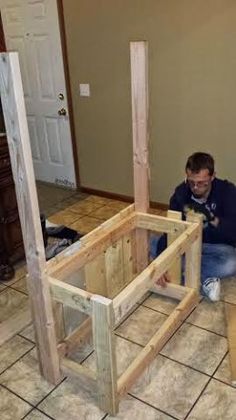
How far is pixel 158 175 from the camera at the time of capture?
337 cm

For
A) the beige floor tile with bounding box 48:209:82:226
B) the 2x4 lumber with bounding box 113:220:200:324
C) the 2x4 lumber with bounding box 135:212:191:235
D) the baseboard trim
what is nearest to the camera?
the 2x4 lumber with bounding box 113:220:200:324

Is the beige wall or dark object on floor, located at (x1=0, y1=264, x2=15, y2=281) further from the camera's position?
the beige wall

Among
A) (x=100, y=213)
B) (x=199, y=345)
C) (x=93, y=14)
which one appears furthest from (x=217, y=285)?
(x=93, y=14)

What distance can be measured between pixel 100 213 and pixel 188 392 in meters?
2.00

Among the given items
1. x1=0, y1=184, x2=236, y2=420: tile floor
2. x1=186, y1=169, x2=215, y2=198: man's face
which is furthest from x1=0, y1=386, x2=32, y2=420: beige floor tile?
x1=186, y1=169, x2=215, y2=198: man's face

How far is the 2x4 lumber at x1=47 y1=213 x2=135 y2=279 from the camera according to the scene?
5.25 feet

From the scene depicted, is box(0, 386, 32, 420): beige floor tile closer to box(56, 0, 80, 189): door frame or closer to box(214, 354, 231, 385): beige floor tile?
box(214, 354, 231, 385): beige floor tile

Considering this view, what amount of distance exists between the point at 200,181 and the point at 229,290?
2.29 feet

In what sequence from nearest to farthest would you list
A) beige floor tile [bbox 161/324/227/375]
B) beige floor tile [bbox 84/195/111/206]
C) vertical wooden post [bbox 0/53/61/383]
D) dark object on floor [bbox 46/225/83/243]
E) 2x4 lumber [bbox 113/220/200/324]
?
vertical wooden post [bbox 0/53/61/383], 2x4 lumber [bbox 113/220/200/324], beige floor tile [bbox 161/324/227/375], dark object on floor [bbox 46/225/83/243], beige floor tile [bbox 84/195/111/206]

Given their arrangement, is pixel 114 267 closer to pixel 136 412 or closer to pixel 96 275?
pixel 96 275

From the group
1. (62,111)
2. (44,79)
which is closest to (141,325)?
(62,111)

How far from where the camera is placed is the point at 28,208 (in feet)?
4.48

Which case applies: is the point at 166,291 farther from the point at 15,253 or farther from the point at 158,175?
the point at 158,175

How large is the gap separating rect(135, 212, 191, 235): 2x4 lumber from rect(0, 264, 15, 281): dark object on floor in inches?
37.1
